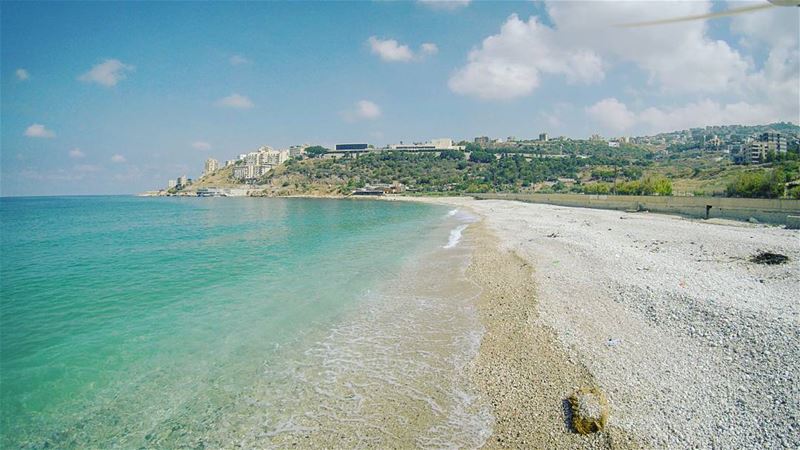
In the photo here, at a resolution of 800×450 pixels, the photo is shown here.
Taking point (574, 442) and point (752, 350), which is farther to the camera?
point (752, 350)

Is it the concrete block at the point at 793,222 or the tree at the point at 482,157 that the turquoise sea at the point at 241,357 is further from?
the tree at the point at 482,157

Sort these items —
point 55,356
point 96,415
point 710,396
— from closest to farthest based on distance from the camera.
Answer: point 710,396 < point 96,415 < point 55,356

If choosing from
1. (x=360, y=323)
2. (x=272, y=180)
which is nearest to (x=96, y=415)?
(x=360, y=323)

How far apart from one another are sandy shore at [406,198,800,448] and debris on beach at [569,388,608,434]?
13 cm

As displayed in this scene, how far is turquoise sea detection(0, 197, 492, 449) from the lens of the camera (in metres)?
6.01

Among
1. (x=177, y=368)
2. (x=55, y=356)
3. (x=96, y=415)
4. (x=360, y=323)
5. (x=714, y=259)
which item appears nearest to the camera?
(x=96, y=415)

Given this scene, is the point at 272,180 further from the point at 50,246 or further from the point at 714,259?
the point at 714,259

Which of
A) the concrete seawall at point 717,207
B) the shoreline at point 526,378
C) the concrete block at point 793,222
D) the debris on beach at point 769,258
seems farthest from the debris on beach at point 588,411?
the concrete seawall at point 717,207

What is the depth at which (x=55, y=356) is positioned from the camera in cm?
898

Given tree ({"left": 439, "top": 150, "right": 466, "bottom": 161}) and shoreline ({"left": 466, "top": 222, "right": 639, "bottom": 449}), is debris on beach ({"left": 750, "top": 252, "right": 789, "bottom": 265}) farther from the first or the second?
tree ({"left": 439, "top": 150, "right": 466, "bottom": 161})

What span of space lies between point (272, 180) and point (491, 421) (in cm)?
17939

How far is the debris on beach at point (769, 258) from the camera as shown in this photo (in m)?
13.7

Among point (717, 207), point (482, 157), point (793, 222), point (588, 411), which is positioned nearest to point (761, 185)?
point (717, 207)

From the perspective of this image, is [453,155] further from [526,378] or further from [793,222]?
[526,378]
